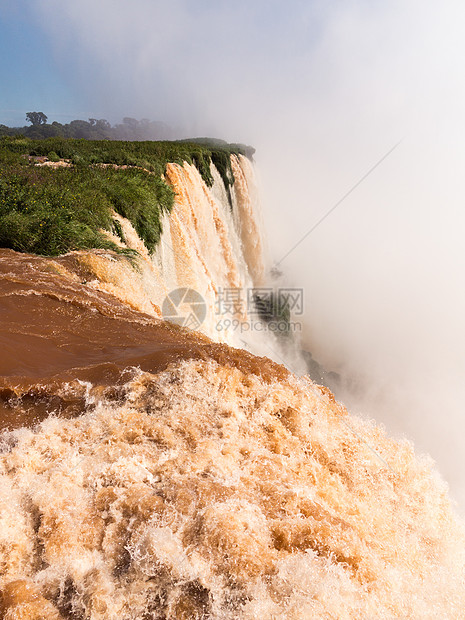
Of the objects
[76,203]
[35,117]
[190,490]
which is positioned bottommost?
[190,490]

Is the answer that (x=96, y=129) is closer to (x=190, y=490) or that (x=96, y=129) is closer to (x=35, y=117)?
(x=35, y=117)

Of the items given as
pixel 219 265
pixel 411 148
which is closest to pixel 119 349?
pixel 219 265

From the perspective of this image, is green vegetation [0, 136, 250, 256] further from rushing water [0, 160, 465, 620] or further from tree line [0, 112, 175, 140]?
tree line [0, 112, 175, 140]

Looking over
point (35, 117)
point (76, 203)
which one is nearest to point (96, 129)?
point (35, 117)

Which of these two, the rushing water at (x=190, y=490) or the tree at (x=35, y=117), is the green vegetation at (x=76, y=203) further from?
the tree at (x=35, y=117)

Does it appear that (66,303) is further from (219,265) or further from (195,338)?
(219,265)
